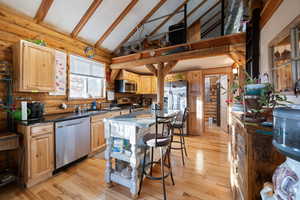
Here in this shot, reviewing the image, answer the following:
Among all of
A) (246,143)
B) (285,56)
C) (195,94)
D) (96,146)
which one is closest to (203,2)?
(195,94)

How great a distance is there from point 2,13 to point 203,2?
4.64 meters

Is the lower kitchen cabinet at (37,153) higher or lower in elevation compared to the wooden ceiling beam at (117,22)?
lower

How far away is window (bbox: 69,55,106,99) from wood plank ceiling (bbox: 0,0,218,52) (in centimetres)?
62

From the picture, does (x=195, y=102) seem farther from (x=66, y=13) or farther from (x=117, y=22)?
(x=66, y=13)

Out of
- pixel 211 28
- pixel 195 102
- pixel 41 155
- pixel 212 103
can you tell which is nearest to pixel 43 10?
pixel 41 155

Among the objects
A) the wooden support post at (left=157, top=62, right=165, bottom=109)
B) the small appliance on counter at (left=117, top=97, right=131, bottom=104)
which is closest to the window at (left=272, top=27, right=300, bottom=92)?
the wooden support post at (left=157, top=62, right=165, bottom=109)

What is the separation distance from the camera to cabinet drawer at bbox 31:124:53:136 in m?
1.94

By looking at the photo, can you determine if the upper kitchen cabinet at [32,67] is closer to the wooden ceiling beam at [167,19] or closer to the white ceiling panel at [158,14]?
the white ceiling panel at [158,14]

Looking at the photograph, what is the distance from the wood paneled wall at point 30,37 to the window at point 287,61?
4.02 m

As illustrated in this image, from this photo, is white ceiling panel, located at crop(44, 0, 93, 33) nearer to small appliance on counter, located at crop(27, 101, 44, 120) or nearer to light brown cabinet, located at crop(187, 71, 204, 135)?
small appliance on counter, located at crop(27, 101, 44, 120)

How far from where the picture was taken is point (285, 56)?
1.50 meters

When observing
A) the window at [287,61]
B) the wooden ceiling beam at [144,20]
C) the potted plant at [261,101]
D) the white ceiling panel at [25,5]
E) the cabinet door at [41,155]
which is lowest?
the cabinet door at [41,155]

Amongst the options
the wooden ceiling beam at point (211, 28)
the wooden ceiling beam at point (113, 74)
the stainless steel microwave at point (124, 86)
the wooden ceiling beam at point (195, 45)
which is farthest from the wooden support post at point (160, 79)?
the wooden ceiling beam at point (211, 28)

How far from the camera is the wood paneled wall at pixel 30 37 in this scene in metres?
2.19
